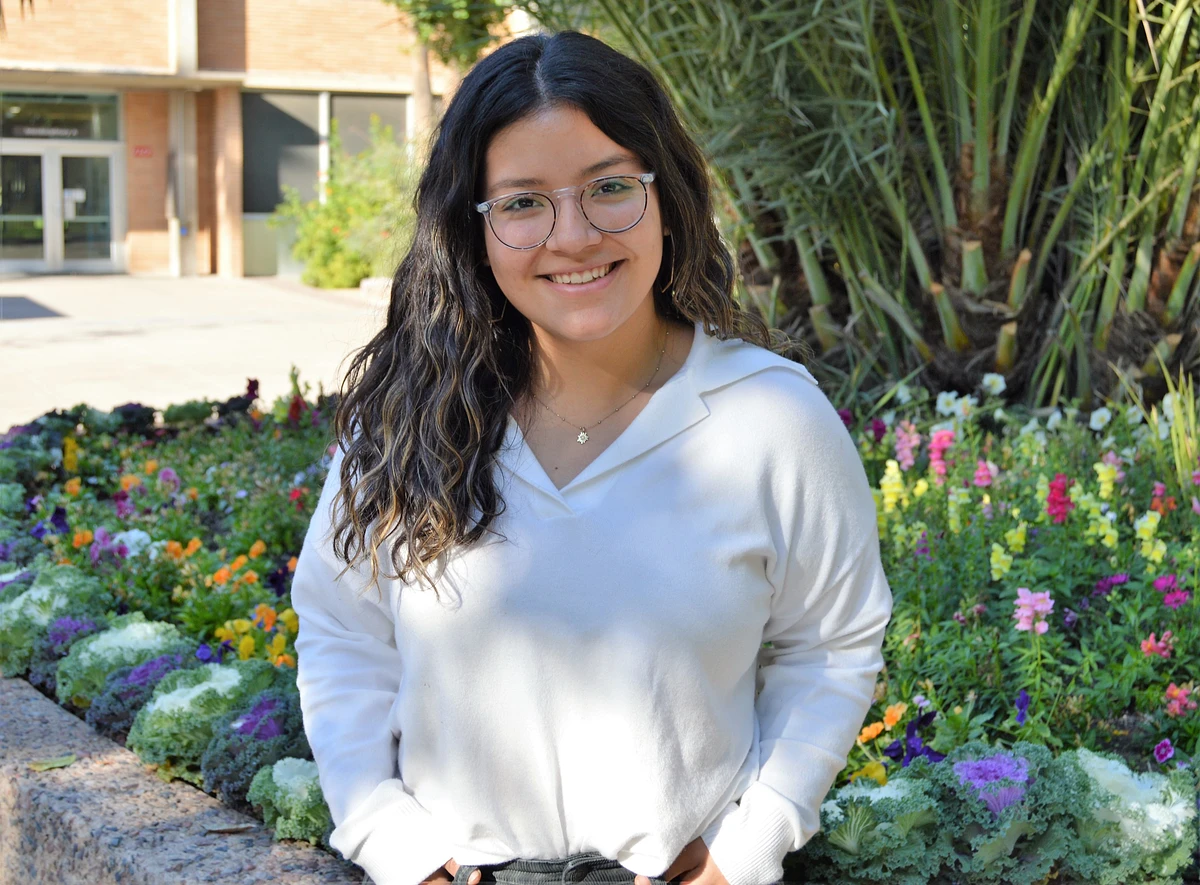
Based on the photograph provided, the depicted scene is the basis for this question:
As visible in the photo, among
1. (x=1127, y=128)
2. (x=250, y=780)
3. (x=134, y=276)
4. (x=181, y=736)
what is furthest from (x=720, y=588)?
(x=134, y=276)

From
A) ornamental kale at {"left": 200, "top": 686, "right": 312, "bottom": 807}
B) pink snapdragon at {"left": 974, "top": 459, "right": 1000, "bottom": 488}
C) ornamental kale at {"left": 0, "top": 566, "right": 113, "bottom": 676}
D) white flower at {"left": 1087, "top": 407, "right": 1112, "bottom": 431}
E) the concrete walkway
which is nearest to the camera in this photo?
ornamental kale at {"left": 200, "top": 686, "right": 312, "bottom": 807}

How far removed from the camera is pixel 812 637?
66.7 inches

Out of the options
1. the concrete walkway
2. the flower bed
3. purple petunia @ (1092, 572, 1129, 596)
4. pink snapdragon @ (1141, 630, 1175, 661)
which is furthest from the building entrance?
pink snapdragon @ (1141, 630, 1175, 661)

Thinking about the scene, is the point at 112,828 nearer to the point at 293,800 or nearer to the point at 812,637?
the point at 293,800

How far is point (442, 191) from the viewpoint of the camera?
5.57 ft

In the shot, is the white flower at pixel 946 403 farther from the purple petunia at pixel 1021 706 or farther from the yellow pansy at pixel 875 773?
the yellow pansy at pixel 875 773

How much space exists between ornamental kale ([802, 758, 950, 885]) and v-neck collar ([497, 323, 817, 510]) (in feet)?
2.56

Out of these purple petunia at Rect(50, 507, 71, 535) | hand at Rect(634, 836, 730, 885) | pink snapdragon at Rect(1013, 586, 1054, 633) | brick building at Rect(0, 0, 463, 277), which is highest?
brick building at Rect(0, 0, 463, 277)

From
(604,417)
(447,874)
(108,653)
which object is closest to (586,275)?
(604,417)

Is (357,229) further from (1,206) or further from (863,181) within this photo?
(863,181)

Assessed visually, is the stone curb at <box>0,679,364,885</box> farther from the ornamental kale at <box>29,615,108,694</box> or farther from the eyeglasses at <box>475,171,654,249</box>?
the eyeglasses at <box>475,171,654,249</box>

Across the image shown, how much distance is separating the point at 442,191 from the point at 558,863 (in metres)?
0.86

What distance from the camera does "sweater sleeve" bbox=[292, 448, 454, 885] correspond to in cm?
167

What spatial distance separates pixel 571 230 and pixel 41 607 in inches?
91.7
